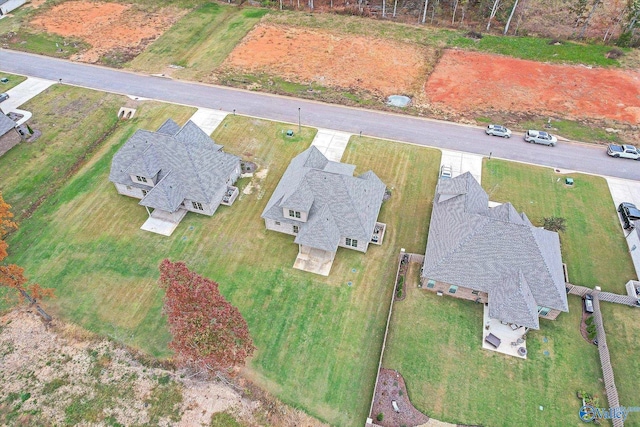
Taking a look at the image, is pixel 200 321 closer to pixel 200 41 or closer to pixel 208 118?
pixel 208 118

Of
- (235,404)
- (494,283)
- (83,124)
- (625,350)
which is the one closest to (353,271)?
(494,283)

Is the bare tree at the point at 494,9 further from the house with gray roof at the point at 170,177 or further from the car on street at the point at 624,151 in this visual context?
the house with gray roof at the point at 170,177

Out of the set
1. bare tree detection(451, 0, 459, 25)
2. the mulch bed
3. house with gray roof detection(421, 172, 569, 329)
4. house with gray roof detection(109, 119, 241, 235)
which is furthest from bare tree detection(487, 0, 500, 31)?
the mulch bed

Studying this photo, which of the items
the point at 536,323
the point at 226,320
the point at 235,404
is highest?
the point at 226,320

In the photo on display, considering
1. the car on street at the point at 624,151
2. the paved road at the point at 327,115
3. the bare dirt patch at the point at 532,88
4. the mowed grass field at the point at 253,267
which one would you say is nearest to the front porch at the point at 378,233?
the mowed grass field at the point at 253,267

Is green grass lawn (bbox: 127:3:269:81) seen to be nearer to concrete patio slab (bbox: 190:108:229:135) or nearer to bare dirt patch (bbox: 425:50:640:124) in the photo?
concrete patio slab (bbox: 190:108:229:135)

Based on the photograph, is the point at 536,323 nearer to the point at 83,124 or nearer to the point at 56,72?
the point at 83,124
